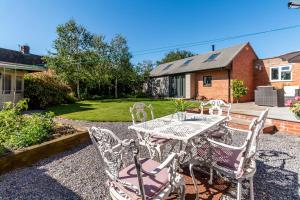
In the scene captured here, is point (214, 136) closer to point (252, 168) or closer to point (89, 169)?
point (252, 168)

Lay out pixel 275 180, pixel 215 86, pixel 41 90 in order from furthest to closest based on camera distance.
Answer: pixel 215 86
pixel 41 90
pixel 275 180

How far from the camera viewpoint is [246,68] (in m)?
15.0

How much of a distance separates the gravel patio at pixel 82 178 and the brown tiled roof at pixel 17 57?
2474cm

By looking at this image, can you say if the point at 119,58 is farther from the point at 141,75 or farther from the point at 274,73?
the point at 274,73

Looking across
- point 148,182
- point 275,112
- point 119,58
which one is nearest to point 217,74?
point 275,112

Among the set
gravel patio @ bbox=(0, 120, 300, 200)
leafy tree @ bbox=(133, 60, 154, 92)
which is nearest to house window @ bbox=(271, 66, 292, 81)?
gravel patio @ bbox=(0, 120, 300, 200)

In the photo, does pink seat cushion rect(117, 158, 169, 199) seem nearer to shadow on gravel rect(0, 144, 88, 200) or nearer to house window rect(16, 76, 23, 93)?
shadow on gravel rect(0, 144, 88, 200)

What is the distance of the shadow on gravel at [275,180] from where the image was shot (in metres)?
2.52

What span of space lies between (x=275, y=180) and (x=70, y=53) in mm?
19107

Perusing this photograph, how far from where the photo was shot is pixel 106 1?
12.5 metres

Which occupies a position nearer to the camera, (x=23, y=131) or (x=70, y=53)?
(x=23, y=131)

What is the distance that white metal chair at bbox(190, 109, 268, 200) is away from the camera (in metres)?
2.05

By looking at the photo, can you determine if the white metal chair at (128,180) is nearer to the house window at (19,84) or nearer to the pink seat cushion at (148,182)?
the pink seat cushion at (148,182)

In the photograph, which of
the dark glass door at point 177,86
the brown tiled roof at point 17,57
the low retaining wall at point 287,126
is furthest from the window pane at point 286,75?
the brown tiled roof at point 17,57
